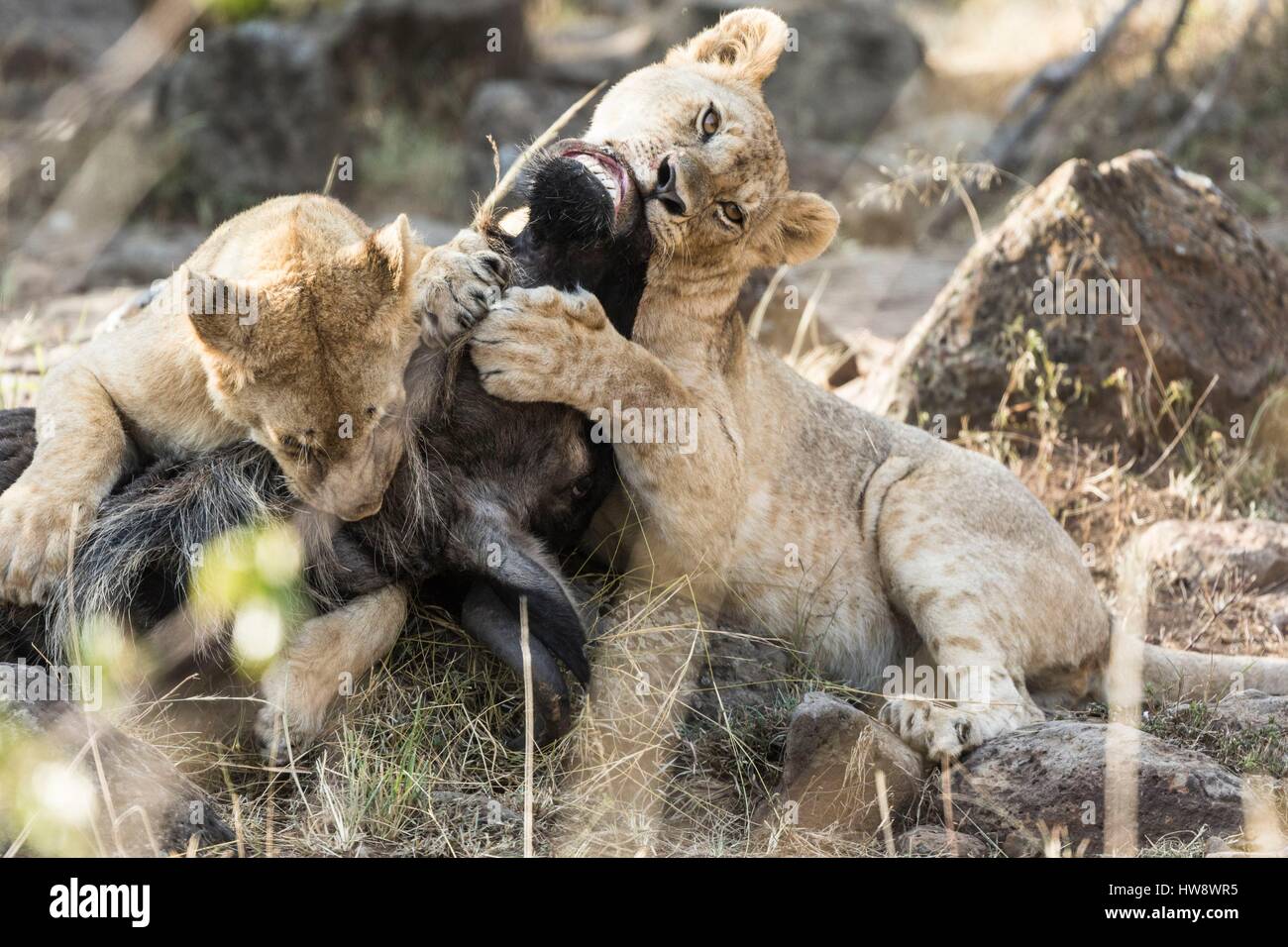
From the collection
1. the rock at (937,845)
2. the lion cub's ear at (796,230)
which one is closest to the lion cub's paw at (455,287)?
the lion cub's ear at (796,230)

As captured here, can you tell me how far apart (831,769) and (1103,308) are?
4.07 metres

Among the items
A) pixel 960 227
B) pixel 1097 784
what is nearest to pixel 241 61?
pixel 960 227

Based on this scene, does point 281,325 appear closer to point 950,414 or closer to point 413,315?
point 413,315

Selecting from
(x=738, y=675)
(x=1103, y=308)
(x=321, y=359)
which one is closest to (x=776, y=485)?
(x=738, y=675)

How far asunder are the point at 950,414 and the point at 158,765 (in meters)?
5.04

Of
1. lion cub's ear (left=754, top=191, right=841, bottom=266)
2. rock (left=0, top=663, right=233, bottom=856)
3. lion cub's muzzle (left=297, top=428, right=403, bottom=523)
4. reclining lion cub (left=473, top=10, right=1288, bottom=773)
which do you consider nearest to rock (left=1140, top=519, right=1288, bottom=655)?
reclining lion cub (left=473, top=10, right=1288, bottom=773)

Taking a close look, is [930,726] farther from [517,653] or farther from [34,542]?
[34,542]

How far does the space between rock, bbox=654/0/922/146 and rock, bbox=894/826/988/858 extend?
481 inches

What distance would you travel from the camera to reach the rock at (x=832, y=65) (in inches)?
638

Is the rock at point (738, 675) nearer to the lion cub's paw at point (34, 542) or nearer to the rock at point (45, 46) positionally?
the lion cub's paw at point (34, 542)

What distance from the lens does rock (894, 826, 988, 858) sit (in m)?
4.41

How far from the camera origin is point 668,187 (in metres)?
5.21

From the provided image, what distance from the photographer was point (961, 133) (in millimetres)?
15438

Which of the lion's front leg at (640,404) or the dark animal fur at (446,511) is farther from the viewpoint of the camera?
the lion's front leg at (640,404)
